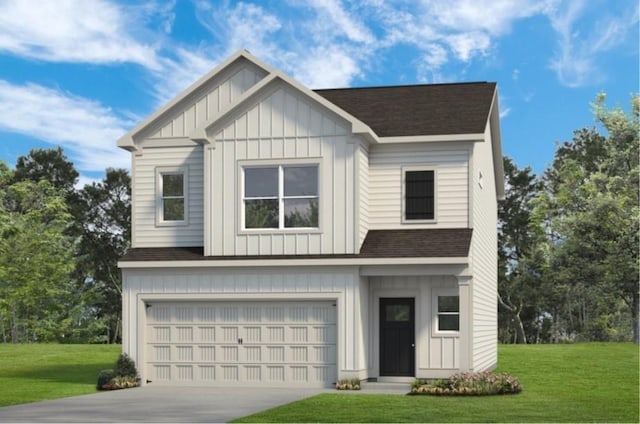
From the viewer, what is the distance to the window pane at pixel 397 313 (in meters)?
26.3

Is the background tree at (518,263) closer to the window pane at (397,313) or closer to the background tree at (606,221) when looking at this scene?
the background tree at (606,221)

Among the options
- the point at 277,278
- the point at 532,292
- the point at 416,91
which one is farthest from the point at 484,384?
the point at 532,292

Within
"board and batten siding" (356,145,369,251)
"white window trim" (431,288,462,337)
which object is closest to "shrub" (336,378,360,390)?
"white window trim" (431,288,462,337)

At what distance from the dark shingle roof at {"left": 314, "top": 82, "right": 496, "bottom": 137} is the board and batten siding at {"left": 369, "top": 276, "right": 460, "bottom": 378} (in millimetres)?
3964

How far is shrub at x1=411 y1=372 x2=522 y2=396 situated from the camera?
23.0m

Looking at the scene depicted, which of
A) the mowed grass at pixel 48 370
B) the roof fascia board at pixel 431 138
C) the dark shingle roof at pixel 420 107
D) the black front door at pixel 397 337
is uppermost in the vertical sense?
Answer: the dark shingle roof at pixel 420 107

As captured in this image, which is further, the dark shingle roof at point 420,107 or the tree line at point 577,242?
the tree line at point 577,242

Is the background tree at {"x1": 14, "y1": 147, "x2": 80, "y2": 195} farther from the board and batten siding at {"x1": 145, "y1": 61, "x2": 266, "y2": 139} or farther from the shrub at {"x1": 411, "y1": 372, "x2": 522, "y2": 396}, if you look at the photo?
the shrub at {"x1": 411, "y1": 372, "x2": 522, "y2": 396}

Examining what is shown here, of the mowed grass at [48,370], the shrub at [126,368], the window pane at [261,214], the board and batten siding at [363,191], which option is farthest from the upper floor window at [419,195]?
the mowed grass at [48,370]

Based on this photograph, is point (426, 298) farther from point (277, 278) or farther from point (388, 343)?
point (277, 278)

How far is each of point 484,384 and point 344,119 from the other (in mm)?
7563

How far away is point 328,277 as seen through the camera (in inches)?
998

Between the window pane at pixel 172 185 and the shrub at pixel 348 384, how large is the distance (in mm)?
7136

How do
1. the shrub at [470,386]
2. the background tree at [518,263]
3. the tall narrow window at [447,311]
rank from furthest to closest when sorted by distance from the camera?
the background tree at [518,263] < the tall narrow window at [447,311] < the shrub at [470,386]
